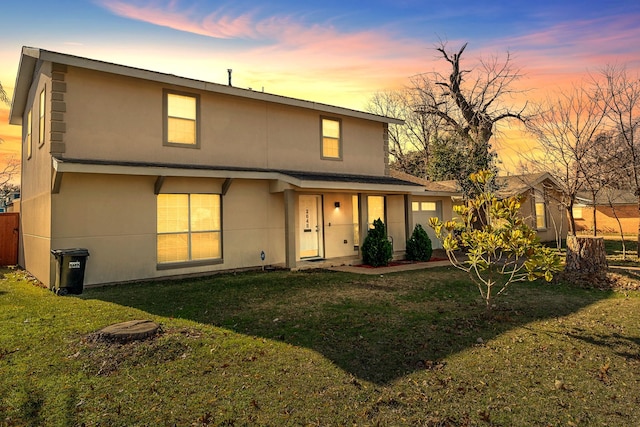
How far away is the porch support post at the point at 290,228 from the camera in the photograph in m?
11.5

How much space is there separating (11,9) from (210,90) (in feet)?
17.2

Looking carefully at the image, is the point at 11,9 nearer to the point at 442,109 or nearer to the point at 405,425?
the point at 405,425

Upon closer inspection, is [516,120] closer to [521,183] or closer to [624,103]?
[521,183]

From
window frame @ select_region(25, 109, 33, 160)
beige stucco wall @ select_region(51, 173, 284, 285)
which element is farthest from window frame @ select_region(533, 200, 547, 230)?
window frame @ select_region(25, 109, 33, 160)

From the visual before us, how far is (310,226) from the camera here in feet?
42.9

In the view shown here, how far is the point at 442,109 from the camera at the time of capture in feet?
98.8

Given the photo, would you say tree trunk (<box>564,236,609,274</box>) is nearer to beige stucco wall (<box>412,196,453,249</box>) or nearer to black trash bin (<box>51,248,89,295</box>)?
beige stucco wall (<box>412,196,453,249</box>)

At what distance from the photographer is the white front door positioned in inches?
509

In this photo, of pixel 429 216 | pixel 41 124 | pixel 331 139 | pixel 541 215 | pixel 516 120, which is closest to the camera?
pixel 41 124

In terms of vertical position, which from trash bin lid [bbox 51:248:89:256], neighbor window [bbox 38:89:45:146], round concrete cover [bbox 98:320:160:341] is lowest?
round concrete cover [bbox 98:320:160:341]

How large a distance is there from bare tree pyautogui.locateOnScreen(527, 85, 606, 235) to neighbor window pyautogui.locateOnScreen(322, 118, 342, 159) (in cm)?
726

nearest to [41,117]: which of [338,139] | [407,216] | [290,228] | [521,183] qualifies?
[290,228]

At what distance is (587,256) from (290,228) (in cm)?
792

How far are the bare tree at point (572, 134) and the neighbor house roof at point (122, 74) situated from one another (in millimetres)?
5466
